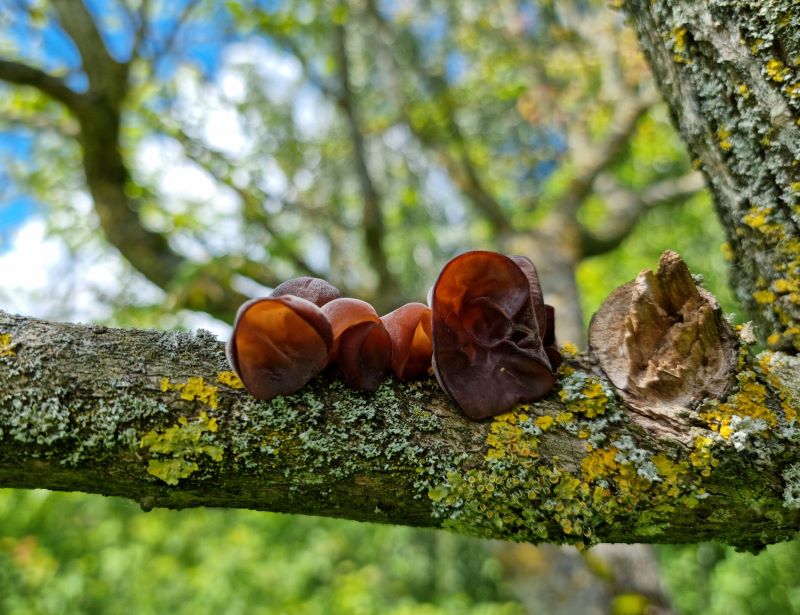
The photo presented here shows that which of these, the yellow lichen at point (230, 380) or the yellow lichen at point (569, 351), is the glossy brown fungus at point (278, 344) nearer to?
the yellow lichen at point (230, 380)

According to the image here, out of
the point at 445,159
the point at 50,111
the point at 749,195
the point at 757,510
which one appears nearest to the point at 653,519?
the point at 757,510

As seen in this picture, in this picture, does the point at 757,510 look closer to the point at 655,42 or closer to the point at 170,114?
the point at 655,42

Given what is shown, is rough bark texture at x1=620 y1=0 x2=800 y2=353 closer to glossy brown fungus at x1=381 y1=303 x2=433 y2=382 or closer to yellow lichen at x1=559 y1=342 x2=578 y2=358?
yellow lichen at x1=559 y1=342 x2=578 y2=358

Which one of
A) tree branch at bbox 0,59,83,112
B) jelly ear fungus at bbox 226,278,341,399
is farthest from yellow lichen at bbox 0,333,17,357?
tree branch at bbox 0,59,83,112

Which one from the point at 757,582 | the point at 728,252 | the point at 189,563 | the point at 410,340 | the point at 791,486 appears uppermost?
the point at 728,252

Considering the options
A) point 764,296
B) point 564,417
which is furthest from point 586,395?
point 764,296

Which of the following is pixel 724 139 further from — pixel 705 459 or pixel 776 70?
pixel 705 459

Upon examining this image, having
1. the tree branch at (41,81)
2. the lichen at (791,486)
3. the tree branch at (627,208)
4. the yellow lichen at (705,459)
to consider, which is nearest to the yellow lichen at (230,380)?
the yellow lichen at (705,459)
